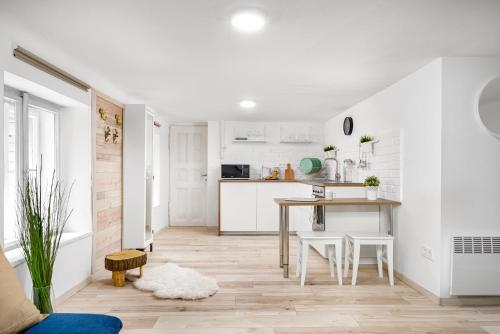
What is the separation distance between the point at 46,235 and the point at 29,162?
976mm

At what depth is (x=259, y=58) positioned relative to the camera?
10.4 ft

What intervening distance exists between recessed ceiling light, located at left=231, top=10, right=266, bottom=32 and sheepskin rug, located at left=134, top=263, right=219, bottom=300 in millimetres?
2332

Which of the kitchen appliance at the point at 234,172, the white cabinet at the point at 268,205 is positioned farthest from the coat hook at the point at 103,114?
the white cabinet at the point at 268,205

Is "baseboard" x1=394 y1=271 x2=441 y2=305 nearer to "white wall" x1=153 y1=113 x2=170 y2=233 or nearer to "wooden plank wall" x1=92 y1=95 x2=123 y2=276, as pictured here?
"wooden plank wall" x1=92 y1=95 x2=123 y2=276

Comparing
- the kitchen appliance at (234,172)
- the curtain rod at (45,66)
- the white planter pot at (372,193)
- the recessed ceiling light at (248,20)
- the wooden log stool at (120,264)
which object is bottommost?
the wooden log stool at (120,264)

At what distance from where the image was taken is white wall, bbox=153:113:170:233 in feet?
22.0

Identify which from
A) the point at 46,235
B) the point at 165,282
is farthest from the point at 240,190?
the point at 46,235

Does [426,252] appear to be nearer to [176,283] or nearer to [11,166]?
[176,283]

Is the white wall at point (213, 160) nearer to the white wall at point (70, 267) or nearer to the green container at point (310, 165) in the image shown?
the green container at point (310, 165)

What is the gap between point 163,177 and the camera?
23.3 ft

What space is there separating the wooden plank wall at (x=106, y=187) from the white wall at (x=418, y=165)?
331 centimetres

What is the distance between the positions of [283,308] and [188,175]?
4741mm

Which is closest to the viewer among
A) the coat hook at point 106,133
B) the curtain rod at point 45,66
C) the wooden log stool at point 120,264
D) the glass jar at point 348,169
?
the curtain rod at point 45,66

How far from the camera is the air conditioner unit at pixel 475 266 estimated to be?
10.2 feet
